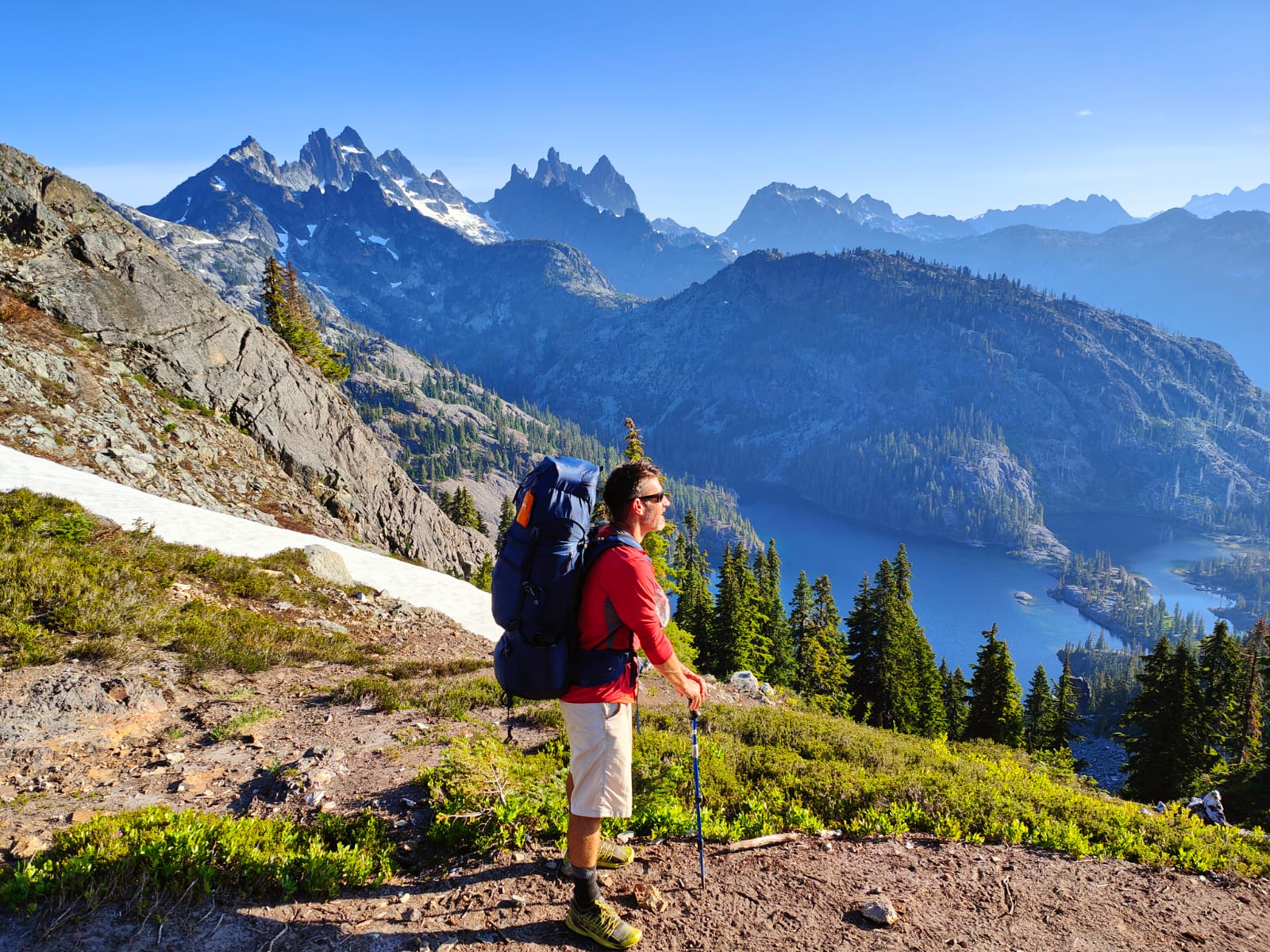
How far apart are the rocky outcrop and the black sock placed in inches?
1202

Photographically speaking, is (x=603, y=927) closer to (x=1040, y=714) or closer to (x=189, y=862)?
(x=189, y=862)

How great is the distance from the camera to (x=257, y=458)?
1224 inches

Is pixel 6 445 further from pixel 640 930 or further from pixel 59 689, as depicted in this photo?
pixel 640 930

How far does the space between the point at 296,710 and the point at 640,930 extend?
21.7 ft

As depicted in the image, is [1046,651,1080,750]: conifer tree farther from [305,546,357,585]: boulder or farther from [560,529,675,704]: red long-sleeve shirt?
[560,529,675,704]: red long-sleeve shirt

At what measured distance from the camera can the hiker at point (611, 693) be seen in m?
4.61

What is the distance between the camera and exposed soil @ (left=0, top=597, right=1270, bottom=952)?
4727 mm

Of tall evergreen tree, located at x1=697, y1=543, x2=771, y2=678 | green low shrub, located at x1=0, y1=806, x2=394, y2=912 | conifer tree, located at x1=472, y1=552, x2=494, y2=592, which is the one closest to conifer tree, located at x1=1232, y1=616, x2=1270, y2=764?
tall evergreen tree, located at x1=697, y1=543, x2=771, y2=678

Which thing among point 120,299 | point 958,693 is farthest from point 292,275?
point 958,693

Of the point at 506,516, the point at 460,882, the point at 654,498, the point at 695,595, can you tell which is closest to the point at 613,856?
the point at 460,882

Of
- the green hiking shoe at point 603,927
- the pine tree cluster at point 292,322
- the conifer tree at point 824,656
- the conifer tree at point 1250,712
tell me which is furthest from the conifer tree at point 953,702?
the pine tree cluster at point 292,322

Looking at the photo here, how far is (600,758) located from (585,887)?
3.37ft

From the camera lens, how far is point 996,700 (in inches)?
1620

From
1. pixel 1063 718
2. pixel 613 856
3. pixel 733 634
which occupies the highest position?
pixel 613 856
